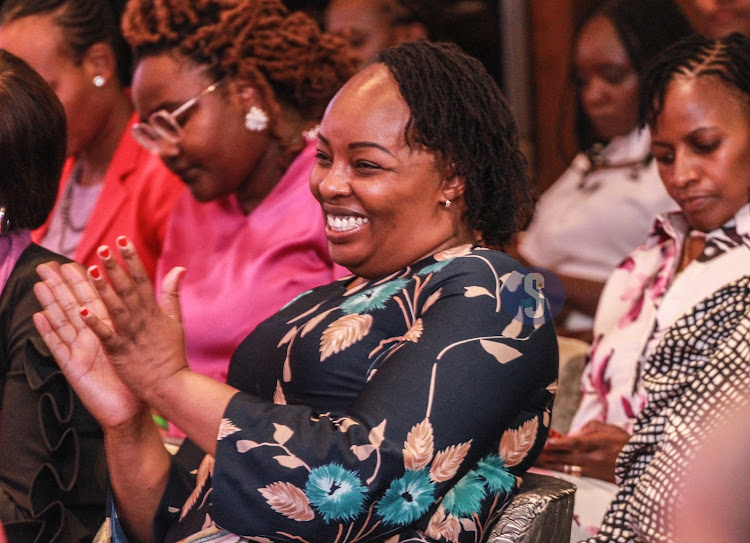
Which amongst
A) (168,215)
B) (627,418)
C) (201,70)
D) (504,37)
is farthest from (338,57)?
(504,37)

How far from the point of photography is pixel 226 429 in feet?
5.27

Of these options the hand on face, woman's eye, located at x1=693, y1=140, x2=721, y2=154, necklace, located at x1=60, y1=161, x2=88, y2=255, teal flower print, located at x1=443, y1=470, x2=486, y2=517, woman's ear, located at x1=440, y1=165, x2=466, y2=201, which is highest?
woman's ear, located at x1=440, y1=165, x2=466, y2=201

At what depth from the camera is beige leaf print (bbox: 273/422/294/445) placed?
1590mm

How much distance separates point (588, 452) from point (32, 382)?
4.11ft

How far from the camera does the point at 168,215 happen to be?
3.07 metres

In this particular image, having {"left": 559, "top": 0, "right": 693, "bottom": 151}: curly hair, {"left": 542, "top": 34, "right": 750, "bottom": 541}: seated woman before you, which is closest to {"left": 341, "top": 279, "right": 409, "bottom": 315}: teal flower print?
{"left": 542, "top": 34, "right": 750, "bottom": 541}: seated woman

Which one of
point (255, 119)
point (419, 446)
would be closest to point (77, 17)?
point (255, 119)

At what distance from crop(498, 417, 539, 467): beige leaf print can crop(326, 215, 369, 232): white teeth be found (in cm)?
46

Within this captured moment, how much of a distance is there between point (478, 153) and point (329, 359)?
0.47 m

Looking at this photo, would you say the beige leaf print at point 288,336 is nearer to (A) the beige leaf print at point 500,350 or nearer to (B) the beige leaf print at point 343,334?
(B) the beige leaf print at point 343,334

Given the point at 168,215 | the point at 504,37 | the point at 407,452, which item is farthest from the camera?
the point at 504,37

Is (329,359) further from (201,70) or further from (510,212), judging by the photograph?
(201,70)

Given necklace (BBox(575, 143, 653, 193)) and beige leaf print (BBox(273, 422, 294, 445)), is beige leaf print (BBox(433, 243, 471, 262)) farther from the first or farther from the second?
necklace (BBox(575, 143, 653, 193))

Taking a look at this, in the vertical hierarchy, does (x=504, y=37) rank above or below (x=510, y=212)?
below
